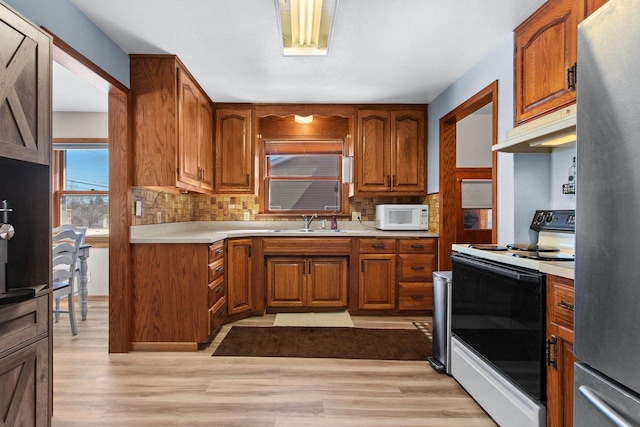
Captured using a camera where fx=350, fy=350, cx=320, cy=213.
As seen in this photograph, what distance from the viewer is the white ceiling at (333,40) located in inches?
81.2

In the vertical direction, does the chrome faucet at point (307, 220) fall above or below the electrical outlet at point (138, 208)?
below

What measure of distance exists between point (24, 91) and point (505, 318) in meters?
2.34

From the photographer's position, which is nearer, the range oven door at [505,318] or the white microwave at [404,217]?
the range oven door at [505,318]

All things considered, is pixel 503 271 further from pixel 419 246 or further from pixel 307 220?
pixel 307 220

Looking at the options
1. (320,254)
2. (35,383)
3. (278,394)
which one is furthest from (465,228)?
(35,383)

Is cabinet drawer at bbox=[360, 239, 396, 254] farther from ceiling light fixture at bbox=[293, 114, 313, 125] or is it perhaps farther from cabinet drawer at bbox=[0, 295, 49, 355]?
cabinet drawer at bbox=[0, 295, 49, 355]

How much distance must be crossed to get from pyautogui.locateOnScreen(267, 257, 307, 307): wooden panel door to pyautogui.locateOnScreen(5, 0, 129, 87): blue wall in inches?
83.9

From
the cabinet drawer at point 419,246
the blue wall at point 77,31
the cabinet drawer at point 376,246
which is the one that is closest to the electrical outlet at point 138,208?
the blue wall at point 77,31

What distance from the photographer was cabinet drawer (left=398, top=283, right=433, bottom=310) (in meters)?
3.65

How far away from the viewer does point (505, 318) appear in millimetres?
1722

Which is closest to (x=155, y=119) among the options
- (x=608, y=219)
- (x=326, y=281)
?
(x=326, y=281)

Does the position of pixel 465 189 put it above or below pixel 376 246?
above

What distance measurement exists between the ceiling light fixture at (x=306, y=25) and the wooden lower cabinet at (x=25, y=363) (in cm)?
196

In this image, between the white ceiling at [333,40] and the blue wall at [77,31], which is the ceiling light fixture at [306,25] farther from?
the blue wall at [77,31]
